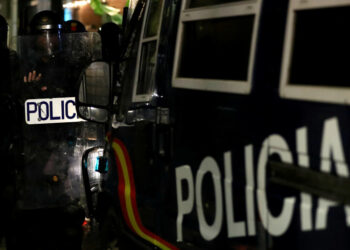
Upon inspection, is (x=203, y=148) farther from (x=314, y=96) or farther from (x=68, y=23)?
(x=68, y=23)

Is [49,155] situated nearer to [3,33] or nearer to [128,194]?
[3,33]

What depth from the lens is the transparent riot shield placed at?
5.86m

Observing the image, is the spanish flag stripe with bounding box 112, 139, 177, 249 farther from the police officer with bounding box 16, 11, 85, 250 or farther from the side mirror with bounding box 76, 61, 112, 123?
the police officer with bounding box 16, 11, 85, 250

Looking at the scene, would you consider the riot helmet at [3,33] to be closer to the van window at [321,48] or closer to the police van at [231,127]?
the police van at [231,127]

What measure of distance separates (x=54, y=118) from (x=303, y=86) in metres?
3.94

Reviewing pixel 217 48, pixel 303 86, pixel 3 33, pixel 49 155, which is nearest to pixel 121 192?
pixel 217 48

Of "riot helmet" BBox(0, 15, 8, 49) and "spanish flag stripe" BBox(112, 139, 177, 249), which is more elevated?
"riot helmet" BBox(0, 15, 8, 49)

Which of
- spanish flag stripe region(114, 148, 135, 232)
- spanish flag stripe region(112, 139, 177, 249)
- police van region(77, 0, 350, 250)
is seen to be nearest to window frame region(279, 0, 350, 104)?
police van region(77, 0, 350, 250)

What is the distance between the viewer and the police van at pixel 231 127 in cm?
218

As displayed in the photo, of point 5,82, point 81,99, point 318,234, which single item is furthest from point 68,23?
point 318,234

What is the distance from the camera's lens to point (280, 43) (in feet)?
8.00

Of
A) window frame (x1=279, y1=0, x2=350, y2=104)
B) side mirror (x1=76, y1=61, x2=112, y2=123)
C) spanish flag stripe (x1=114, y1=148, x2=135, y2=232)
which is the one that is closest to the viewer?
window frame (x1=279, y1=0, x2=350, y2=104)

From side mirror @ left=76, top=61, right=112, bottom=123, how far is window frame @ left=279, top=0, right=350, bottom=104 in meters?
1.71

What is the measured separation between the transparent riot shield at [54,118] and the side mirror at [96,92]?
152 centimetres
